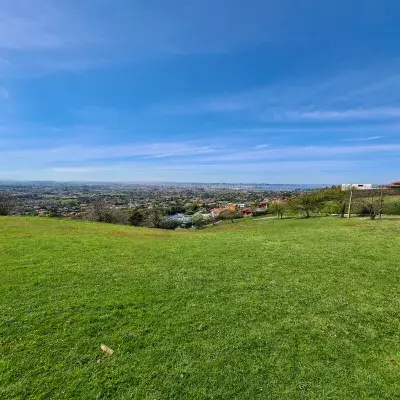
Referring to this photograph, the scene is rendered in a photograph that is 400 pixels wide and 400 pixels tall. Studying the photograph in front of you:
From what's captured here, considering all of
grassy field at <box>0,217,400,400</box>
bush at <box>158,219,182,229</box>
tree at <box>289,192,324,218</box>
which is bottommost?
bush at <box>158,219,182,229</box>

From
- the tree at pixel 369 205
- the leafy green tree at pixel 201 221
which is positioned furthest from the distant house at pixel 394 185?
the leafy green tree at pixel 201 221

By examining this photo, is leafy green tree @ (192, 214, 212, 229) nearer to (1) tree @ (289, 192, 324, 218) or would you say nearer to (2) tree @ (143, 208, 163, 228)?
(2) tree @ (143, 208, 163, 228)

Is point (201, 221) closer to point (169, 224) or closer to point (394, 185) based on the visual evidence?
point (169, 224)

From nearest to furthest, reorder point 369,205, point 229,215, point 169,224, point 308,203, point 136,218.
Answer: point 369,205 < point 308,203 < point 169,224 < point 136,218 < point 229,215

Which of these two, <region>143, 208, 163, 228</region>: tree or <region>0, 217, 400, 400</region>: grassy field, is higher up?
<region>0, 217, 400, 400</region>: grassy field

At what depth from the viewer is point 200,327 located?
5746 millimetres

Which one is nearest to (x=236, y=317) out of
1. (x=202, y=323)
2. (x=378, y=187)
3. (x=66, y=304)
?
(x=202, y=323)

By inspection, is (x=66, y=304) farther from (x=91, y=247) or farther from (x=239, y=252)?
(x=239, y=252)

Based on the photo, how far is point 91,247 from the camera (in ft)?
41.7

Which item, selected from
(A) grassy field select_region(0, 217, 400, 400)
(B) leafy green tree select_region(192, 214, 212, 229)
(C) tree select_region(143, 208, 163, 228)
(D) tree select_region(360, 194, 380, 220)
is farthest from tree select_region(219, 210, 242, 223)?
(A) grassy field select_region(0, 217, 400, 400)

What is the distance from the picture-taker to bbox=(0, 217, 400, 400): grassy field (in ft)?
14.0

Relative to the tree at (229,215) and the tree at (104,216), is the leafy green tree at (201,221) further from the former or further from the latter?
the tree at (104,216)

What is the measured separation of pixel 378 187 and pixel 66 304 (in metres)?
30.0

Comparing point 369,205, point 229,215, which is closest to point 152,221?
point 229,215
